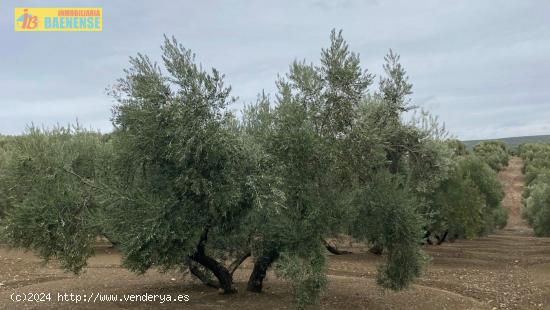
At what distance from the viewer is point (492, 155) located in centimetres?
10181

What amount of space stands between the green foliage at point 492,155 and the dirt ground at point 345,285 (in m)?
63.7

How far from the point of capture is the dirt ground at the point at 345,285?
1791cm

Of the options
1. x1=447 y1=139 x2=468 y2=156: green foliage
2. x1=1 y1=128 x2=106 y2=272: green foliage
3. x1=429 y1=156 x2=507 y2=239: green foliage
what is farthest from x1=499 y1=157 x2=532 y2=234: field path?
x1=1 y1=128 x2=106 y2=272: green foliage

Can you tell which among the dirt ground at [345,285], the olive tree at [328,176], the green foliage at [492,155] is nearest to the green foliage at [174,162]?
the olive tree at [328,176]

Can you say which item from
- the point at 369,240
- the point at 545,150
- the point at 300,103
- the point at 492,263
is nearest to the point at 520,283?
the point at 492,263

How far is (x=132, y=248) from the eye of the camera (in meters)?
13.4

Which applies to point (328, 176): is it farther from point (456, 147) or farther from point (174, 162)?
point (456, 147)

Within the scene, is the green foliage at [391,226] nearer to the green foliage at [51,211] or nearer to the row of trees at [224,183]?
the row of trees at [224,183]

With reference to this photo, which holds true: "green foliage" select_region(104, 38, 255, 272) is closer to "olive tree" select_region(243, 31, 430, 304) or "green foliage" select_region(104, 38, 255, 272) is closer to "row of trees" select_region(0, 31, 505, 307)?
"row of trees" select_region(0, 31, 505, 307)

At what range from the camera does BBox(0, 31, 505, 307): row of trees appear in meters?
14.0

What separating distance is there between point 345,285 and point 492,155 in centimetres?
9041

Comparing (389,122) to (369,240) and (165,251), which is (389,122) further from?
(165,251)

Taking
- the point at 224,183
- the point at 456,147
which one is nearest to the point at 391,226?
the point at 224,183

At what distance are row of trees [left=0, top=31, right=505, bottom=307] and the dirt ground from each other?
185cm
